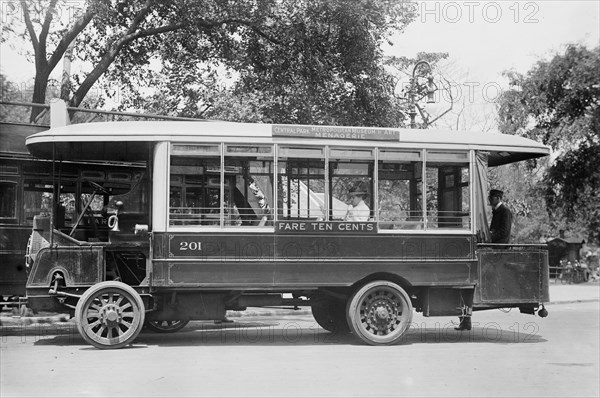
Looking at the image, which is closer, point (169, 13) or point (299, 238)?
point (299, 238)

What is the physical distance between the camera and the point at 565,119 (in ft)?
99.0

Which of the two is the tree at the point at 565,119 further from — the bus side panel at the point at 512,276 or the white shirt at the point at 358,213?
the white shirt at the point at 358,213

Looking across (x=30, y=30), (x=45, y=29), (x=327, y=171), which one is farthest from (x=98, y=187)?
(x=30, y=30)

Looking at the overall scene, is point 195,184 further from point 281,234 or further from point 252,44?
point 252,44

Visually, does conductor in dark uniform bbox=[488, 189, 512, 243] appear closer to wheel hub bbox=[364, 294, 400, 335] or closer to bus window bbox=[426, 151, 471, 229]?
bus window bbox=[426, 151, 471, 229]

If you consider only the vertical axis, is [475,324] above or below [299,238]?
below

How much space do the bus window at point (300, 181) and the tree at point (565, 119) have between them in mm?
20610

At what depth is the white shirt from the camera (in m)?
10.8

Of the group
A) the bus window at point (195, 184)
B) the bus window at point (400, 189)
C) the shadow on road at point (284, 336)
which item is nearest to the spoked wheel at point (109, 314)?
the shadow on road at point (284, 336)

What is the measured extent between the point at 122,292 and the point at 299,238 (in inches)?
92.6

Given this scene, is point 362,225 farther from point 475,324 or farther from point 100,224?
point 475,324

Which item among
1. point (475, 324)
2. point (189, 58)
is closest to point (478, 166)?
point (475, 324)

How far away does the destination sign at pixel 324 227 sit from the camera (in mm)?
10633

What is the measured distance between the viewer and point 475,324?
15094 millimetres
